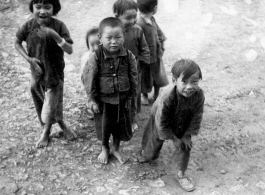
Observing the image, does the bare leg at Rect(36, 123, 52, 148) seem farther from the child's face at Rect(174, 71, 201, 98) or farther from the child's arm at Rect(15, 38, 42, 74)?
the child's face at Rect(174, 71, 201, 98)

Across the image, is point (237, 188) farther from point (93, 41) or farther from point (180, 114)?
point (93, 41)

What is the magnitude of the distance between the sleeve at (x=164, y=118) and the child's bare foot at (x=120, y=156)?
25.9 inches

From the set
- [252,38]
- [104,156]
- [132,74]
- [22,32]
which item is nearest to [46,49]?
[22,32]

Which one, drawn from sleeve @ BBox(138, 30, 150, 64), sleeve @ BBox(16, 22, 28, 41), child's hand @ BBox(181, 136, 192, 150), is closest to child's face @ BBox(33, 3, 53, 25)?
sleeve @ BBox(16, 22, 28, 41)

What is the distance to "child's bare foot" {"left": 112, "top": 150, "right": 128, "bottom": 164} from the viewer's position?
12.1ft

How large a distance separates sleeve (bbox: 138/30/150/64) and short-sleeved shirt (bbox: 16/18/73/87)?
2.85 feet

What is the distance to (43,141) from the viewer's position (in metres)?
3.82

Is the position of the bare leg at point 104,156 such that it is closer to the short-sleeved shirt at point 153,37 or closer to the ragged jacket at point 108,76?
the ragged jacket at point 108,76

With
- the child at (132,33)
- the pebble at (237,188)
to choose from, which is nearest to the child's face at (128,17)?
the child at (132,33)

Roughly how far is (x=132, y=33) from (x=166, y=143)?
53.0 inches

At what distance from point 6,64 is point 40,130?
174cm

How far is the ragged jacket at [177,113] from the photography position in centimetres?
298

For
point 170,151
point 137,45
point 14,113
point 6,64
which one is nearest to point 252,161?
point 170,151

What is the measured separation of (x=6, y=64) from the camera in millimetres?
5281
